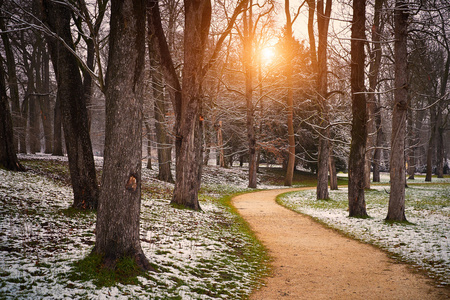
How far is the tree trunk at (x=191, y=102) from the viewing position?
9570 mm

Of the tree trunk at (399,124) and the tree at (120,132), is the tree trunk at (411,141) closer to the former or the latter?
the tree trunk at (399,124)

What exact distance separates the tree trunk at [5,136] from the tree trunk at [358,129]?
39.8 feet

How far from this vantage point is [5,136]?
10586 millimetres

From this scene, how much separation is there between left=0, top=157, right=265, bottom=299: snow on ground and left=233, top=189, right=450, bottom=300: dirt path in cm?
50

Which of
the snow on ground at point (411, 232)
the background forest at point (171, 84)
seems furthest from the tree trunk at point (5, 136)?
the snow on ground at point (411, 232)

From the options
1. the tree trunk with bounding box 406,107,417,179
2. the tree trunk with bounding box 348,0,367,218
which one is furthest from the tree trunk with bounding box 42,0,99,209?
the tree trunk with bounding box 406,107,417,179

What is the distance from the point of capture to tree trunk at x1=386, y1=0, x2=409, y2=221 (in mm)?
8734

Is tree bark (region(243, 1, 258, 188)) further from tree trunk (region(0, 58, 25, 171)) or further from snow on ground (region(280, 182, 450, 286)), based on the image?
tree trunk (region(0, 58, 25, 171))

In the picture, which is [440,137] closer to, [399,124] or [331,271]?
[399,124]

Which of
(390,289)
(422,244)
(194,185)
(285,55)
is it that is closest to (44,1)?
(194,185)

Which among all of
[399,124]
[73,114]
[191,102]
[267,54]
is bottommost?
[73,114]

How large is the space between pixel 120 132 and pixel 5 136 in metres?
9.15

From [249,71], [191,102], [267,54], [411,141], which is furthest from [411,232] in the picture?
[411,141]

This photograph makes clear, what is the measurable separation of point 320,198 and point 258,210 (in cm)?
461
